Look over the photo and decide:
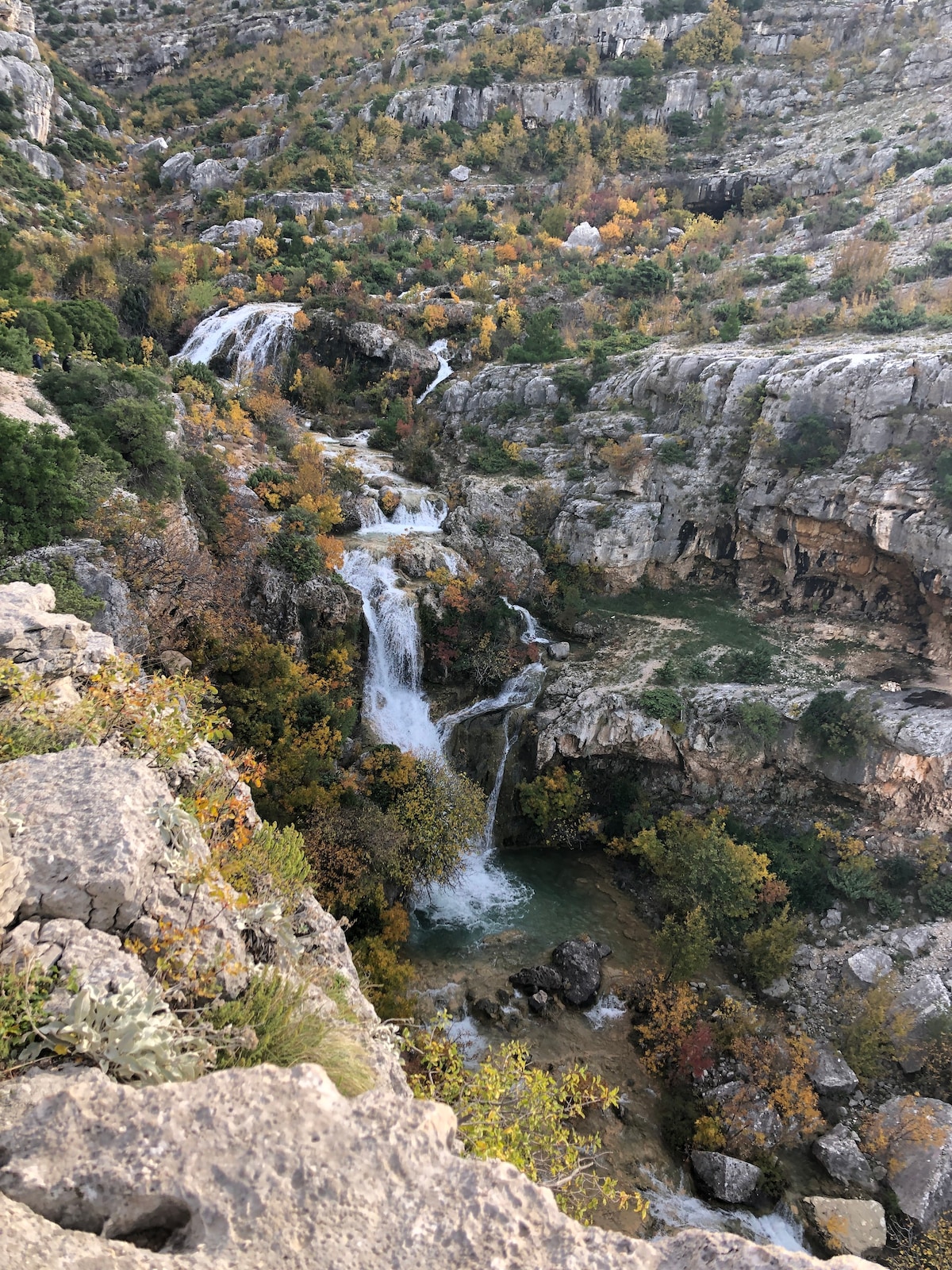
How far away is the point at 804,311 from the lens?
84.3 ft

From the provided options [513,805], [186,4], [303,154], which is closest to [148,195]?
[303,154]

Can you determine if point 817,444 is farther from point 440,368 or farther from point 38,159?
point 38,159

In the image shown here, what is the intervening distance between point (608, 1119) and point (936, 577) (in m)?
16.1

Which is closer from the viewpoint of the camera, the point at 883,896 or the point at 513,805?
the point at 883,896

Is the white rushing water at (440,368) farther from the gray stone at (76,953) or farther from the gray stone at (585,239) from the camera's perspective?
the gray stone at (76,953)

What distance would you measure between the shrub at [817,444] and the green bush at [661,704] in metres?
9.14

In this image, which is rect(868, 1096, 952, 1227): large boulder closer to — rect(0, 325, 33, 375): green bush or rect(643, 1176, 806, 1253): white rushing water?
rect(643, 1176, 806, 1253): white rushing water

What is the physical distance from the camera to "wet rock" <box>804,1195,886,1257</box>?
34.0ft

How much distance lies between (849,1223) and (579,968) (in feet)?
19.4

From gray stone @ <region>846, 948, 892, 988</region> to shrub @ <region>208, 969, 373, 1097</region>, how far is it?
14210 mm

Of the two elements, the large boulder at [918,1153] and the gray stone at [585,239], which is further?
the gray stone at [585,239]

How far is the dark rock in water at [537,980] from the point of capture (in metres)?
14.1

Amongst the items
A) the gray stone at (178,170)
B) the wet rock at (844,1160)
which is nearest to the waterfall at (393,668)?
the wet rock at (844,1160)

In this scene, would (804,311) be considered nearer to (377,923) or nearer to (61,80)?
(377,923)
